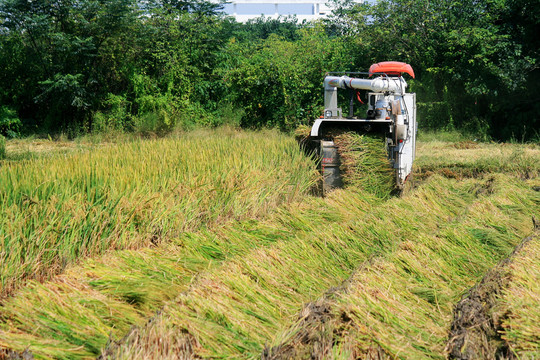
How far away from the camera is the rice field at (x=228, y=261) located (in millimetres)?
3127

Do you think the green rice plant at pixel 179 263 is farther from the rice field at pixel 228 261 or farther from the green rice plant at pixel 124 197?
the green rice plant at pixel 124 197

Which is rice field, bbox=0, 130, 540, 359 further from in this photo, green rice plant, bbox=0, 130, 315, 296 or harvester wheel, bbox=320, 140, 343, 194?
harvester wheel, bbox=320, 140, 343, 194

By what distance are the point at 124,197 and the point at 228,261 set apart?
3.37 ft

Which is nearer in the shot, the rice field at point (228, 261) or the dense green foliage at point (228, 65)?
the rice field at point (228, 261)

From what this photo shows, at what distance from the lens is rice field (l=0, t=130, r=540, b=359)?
3.13m

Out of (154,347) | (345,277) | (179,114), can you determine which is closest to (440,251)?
(345,277)

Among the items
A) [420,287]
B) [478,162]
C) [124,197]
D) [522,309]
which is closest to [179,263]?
[124,197]

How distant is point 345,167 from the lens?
22.9 ft

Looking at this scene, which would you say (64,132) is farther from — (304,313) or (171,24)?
(304,313)

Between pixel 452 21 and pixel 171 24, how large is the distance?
271 inches

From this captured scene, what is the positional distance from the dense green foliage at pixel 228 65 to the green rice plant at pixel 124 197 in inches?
275

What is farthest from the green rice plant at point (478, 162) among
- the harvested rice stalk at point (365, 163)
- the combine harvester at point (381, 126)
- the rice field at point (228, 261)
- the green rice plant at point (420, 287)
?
the green rice plant at point (420, 287)

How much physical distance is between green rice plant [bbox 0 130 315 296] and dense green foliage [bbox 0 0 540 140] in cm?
699

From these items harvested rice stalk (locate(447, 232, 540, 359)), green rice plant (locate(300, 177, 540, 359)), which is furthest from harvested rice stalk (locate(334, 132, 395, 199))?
harvested rice stalk (locate(447, 232, 540, 359))
